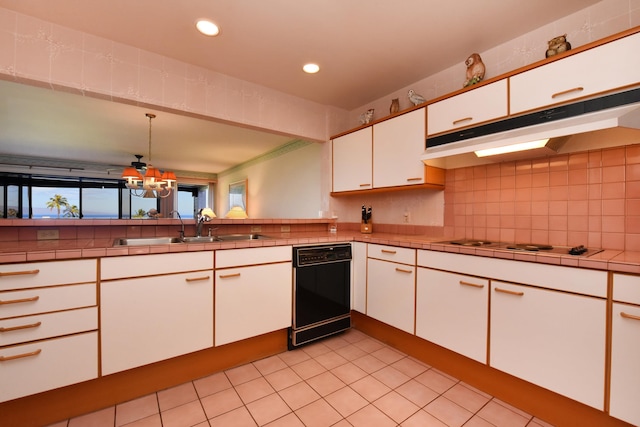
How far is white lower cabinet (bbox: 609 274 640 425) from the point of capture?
110 centimetres

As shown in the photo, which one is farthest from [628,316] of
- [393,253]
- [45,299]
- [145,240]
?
[145,240]

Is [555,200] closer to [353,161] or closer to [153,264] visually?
Answer: [353,161]

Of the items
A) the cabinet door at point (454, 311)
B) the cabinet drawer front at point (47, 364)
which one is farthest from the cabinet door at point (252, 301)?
the cabinet door at point (454, 311)

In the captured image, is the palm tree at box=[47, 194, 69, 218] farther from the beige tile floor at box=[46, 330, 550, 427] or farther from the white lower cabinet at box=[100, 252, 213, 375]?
the beige tile floor at box=[46, 330, 550, 427]

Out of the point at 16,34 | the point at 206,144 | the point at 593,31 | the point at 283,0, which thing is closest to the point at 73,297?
the point at 16,34

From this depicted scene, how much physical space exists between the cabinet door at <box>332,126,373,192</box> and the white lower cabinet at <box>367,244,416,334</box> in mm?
729

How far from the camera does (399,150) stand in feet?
7.55

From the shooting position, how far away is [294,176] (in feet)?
14.4

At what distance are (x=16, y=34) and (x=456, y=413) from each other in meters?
3.33

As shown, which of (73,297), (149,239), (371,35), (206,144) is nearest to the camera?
(73,297)

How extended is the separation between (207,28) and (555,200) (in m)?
2.51

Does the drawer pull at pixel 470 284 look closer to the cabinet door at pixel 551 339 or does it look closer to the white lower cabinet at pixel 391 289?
the cabinet door at pixel 551 339

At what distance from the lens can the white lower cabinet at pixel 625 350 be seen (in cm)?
110

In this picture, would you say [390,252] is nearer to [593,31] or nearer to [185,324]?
[185,324]
